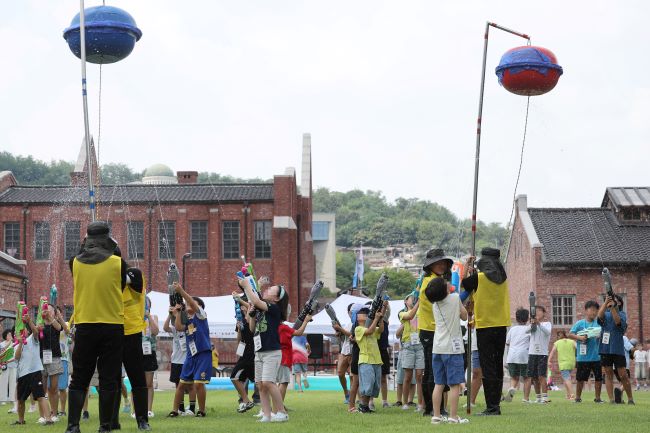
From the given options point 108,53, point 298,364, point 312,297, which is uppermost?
point 108,53

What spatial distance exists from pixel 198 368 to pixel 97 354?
173 inches

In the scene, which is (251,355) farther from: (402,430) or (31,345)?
(402,430)

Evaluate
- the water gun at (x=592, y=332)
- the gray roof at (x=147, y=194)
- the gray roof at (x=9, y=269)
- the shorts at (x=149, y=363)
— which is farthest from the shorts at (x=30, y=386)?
the gray roof at (x=147, y=194)

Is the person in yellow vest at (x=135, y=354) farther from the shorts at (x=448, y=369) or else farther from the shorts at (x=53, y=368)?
the shorts at (x=53, y=368)

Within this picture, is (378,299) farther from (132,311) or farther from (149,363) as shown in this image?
(132,311)

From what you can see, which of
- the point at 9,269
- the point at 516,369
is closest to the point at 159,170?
the point at 9,269

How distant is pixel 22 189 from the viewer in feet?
198

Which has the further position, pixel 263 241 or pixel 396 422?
pixel 263 241

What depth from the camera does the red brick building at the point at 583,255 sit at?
162 feet

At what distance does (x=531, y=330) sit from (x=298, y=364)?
448 inches

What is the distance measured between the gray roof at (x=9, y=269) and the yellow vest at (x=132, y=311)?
3245 cm

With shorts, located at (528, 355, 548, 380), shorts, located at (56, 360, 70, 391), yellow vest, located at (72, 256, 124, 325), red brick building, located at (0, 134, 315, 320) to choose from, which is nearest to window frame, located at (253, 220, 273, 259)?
red brick building, located at (0, 134, 315, 320)

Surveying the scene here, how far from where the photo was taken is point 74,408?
11.6 m

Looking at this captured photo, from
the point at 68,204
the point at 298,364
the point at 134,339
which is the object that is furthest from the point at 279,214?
the point at 134,339
